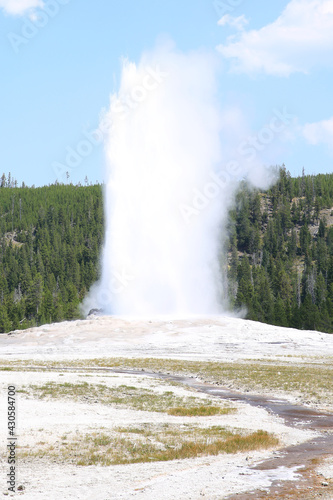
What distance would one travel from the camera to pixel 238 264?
160 meters

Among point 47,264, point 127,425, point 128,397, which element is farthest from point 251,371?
point 47,264

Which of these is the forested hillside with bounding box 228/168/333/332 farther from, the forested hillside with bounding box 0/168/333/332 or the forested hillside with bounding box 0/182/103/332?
the forested hillside with bounding box 0/182/103/332

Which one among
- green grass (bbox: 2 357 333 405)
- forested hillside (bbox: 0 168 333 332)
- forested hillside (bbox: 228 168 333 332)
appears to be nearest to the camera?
green grass (bbox: 2 357 333 405)

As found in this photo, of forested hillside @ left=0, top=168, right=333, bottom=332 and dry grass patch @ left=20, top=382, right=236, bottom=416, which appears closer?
dry grass patch @ left=20, top=382, right=236, bottom=416

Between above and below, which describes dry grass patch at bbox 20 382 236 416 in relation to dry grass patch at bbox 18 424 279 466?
below

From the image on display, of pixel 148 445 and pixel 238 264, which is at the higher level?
pixel 238 264

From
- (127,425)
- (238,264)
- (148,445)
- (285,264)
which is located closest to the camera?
(148,445)

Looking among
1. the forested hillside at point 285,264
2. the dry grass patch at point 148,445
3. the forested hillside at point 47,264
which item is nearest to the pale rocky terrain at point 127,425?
the dry grass patch at point 148,445

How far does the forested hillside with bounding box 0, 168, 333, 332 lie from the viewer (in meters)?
106

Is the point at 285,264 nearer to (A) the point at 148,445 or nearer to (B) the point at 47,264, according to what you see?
(B) the point at 47,264

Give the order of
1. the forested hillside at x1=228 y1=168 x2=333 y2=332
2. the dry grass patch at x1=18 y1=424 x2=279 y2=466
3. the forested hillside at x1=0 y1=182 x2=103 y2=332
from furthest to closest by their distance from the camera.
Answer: the forested hillside at x1=0 y1=182 x2=103 y2=332
the forested hillside at x1=228 y1=168 x2=333 y2=332
the dry grass patch at x1=18 y1=424 x2=279 y2=466

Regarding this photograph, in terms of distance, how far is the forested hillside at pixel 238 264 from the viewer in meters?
106

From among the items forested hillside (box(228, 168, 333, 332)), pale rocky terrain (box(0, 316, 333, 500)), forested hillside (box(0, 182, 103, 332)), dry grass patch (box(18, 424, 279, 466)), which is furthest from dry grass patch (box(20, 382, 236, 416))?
forested hillside (box(228, 168, 333, 332))

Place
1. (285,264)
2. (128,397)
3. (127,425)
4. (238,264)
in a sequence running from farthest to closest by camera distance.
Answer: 1. (238,264)
2. (285,264)
3. (128,397)
4. (127,425)
